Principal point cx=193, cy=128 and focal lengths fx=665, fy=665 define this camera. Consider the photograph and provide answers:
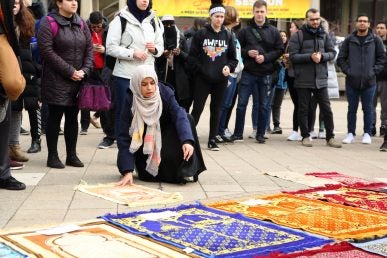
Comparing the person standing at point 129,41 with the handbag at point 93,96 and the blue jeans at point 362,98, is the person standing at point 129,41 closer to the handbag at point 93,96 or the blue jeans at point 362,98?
the handbag at point 93,96

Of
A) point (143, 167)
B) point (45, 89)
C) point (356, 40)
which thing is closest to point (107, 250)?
point (143, 167)

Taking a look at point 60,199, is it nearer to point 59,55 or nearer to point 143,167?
point 143,167

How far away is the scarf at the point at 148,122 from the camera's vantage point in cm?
596

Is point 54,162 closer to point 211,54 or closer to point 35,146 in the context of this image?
point 35,146

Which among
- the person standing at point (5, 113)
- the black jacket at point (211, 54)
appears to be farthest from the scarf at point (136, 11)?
the person standing at point (5, 113)

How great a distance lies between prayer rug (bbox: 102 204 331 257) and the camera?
375 centimetres

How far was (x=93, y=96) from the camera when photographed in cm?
666

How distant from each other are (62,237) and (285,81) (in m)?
7.56

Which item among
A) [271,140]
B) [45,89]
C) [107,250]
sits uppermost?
[45,89]

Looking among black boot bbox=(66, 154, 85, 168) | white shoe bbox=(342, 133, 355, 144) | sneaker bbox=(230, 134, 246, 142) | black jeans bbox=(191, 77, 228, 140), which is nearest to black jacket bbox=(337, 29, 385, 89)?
white shoe bbox=(342, 133, 355, 144)

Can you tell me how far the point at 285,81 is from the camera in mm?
11023

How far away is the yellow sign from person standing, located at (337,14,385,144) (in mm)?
12750

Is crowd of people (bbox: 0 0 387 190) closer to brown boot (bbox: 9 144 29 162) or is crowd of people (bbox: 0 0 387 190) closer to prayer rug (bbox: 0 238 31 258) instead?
brown boot (bbox: 9 144 29 162)

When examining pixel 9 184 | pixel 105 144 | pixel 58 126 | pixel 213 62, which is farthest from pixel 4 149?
pixel 213 62
